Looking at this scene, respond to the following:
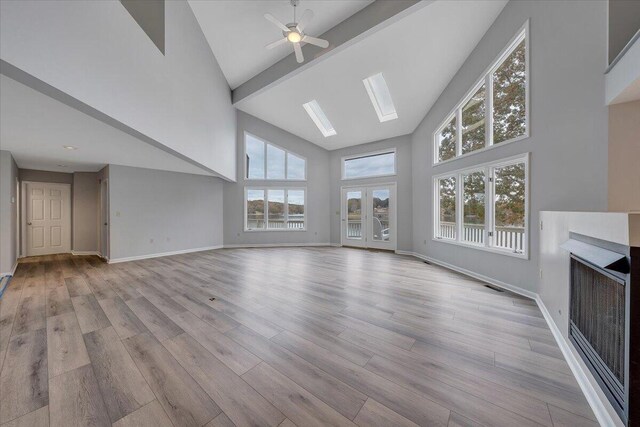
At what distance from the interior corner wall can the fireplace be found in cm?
75

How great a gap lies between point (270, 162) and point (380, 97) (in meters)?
3.88

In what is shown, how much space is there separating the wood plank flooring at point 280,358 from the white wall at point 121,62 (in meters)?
2.01

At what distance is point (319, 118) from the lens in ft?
21.7

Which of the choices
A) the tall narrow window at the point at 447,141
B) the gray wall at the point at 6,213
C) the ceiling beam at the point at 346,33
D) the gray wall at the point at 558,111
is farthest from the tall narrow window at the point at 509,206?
the gray wall at the point at 6,213

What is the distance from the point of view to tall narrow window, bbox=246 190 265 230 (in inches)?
295

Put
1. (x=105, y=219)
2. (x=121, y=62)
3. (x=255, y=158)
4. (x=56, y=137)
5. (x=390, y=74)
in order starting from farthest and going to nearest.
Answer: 1. (x=255, y=158)
2. (x=105, y=219)
3. (x=390, y=74)
4. (x=56, y=137)
5. (x=121, y=62)

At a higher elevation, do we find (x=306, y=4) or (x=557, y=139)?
(x=306, y=4)

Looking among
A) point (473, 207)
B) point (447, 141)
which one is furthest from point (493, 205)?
point (447, 141)

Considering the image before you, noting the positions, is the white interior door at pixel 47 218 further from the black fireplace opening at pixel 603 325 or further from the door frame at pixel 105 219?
the black fireplace opening at pixel 603 325

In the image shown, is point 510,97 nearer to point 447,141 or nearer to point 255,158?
point 447,141

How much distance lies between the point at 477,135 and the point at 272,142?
18.6 feet

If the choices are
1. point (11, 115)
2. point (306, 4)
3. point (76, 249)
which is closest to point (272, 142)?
point (306, 4)

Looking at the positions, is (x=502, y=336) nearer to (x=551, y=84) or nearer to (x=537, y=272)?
(x=537, y=272)

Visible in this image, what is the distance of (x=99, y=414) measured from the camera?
4.08 feet
